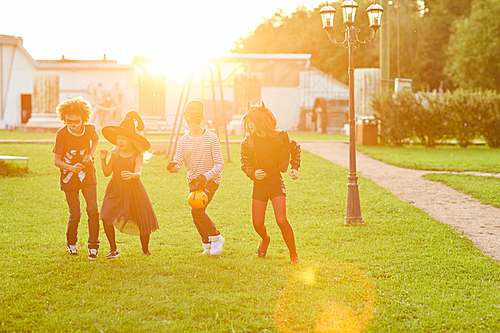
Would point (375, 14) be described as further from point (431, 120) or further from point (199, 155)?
point (431, 120)

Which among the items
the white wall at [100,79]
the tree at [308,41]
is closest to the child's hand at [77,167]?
the white wall at [100,79]

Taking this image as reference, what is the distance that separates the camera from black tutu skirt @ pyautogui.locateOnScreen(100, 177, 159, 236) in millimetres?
6316

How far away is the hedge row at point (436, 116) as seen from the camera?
24375 mm

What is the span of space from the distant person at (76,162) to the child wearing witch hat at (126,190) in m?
0.21

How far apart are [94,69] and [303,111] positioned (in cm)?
1436

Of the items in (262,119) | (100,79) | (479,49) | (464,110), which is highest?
(479,49)

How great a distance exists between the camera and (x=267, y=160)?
626 cm

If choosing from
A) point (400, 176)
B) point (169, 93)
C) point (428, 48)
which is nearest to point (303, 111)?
point (169, 93)

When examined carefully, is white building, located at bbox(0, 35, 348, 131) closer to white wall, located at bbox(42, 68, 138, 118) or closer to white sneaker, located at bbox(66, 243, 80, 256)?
white wall, located at bbox(42, 68, 138, 118)

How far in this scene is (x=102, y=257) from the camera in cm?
670

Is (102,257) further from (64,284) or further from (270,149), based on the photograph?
(270,149)

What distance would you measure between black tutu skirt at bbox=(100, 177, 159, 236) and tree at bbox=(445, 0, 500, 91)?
130 feet

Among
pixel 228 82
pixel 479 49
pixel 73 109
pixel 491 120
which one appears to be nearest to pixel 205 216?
pixel 73 109

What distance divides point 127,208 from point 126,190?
0.20m
